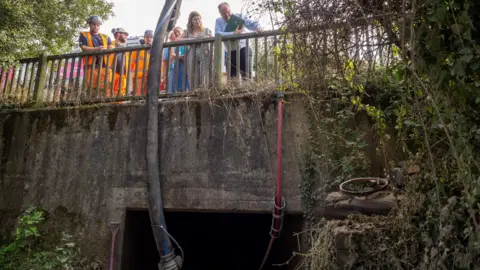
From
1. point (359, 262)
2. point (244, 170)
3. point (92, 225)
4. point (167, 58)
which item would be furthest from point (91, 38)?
point (359, 262)

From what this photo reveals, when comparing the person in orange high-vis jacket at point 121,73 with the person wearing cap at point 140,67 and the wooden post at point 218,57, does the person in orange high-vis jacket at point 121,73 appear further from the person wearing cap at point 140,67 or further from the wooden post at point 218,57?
the wooden post at point 218,57

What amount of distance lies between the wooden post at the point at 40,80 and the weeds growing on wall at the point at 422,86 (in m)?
4.66

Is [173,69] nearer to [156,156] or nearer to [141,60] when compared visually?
[141,60]

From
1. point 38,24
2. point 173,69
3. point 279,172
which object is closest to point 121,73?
point 173,69

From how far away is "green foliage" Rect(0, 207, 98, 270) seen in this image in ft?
18.0

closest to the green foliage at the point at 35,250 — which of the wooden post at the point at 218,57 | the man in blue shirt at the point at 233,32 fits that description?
the wooden post at the point at 218,57

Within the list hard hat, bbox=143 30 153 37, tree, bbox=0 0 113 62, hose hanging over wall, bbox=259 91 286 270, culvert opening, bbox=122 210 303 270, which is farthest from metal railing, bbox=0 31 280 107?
culvert opening, bbox=122 210 303 270

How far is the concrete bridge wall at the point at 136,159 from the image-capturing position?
523cm

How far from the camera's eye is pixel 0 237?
6.01m

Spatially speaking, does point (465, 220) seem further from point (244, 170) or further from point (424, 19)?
point (244, 170)

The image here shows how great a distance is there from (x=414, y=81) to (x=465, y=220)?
3.12 ft

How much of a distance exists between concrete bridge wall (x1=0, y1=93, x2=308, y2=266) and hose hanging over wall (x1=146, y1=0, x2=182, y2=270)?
147 millimetres

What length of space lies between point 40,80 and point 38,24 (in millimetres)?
983

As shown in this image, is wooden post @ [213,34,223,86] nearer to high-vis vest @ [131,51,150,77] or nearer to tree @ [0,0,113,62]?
high-vis vest @ [131,51,150,77]
